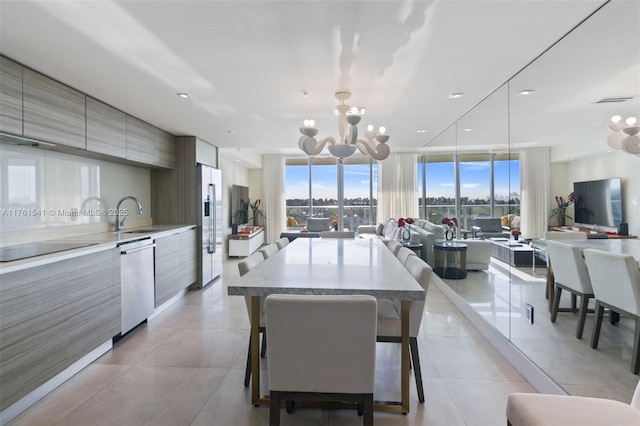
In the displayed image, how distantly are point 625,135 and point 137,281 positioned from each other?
3.97 meters

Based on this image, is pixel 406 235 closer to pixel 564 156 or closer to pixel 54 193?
pixel 564 156

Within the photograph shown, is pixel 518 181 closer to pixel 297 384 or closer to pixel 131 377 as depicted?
pixel 297 384

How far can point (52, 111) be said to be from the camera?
2.58 m

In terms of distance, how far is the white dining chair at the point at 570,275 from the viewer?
2135mm

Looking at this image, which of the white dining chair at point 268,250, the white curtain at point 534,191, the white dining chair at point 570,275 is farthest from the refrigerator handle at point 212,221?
the white dining chair at point 570,275

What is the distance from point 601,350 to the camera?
1915 millimetres

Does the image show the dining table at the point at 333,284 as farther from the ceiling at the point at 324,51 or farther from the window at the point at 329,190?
the window at the point at 329,190

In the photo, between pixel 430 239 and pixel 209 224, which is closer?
pixel 209 224

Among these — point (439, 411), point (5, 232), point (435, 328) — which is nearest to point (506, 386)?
point (439, 411)

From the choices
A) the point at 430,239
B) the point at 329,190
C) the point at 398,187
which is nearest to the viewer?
the point at 430,239

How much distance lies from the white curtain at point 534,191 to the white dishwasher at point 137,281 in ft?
11.8

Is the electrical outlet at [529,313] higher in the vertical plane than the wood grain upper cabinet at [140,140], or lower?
lower

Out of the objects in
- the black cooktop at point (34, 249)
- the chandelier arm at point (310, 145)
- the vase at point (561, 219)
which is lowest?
the black cooktop at point (34, 249)

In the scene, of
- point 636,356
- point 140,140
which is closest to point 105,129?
point 140,140
